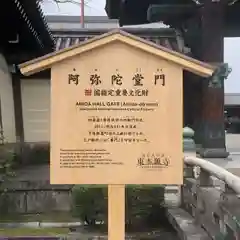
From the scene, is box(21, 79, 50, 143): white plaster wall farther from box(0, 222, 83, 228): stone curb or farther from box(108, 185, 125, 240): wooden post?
box(108, 185, 125, 240): wooden post

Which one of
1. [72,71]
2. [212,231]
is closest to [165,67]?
[72,71]

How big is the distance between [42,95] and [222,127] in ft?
15.5

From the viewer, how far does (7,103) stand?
13031 millimetres

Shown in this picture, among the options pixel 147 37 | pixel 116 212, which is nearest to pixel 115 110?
pixel 116 212

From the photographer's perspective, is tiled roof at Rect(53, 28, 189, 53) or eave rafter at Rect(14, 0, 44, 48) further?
tiled roof at Rect(53, 28, 189, 53)

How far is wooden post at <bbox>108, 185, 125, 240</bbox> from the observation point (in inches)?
176

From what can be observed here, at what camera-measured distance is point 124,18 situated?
599 inches

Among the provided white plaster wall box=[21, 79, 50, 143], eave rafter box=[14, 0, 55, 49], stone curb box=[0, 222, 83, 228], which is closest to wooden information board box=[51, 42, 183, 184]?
eave rafter box=[14, 0, 55, 49]

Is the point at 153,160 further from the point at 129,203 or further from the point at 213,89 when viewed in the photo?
the point at 213,89

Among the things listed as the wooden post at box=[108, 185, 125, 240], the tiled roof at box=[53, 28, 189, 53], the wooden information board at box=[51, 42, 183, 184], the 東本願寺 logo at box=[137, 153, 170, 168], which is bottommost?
the wooden post at box=[108, 185, 125, 240]

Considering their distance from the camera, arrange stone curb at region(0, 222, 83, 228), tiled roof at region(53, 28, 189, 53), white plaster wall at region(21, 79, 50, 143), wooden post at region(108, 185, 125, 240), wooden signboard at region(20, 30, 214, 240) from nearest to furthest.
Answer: wooden signboard at region(20, 30, 214, 240) → wooden post at region(108, 185, 125, 240) → stone curb at region(0, 222, 83, 228) → white plaster wall at region(21, 79, 50, 143) → tiled roof at region(53, 28, 189, 53)

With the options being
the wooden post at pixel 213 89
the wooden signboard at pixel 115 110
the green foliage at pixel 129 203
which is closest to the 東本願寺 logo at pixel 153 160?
the wooden signboard at pixel 115 110

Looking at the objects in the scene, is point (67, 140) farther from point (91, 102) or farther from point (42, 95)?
point (42, 95)

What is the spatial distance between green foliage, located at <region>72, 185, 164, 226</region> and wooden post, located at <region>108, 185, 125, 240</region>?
2.93 m
